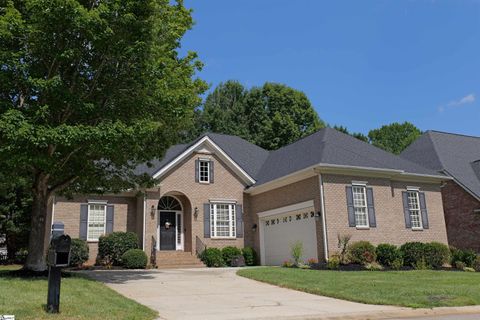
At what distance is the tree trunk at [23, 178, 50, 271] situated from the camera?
14.3m

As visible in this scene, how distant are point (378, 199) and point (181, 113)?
11.6 metres

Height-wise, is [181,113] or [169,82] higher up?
[169,82]

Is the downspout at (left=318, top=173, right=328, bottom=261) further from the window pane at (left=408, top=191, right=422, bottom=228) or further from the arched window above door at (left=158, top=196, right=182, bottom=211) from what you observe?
the arched window above door at (left=158, top=196, right=182, bottom=211)

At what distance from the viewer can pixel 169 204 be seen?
25812 millimetres

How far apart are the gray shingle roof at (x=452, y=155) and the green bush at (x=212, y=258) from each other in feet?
45.3

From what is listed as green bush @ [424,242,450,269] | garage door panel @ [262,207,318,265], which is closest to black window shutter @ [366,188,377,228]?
green bush @ [424,242,450,269]

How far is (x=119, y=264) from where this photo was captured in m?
22.2

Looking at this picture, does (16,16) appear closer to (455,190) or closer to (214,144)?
(214,144)

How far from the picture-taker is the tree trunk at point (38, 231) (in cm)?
1432

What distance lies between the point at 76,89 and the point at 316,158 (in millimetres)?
11528

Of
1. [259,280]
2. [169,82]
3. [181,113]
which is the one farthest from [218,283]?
[169,82]

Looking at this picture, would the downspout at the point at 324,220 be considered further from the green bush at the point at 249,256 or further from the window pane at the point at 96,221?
the window pane at the point at 96,221

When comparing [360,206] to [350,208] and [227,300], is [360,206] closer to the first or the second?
[350,208]

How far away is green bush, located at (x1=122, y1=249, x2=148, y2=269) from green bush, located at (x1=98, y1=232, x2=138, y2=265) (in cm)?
63
